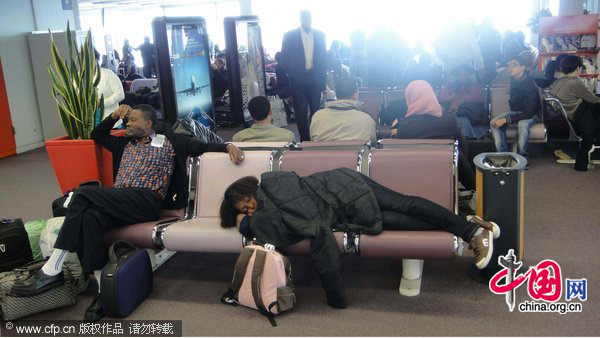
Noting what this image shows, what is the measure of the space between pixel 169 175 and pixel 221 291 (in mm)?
824

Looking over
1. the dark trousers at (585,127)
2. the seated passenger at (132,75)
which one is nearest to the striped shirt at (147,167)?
the dark trousers at (585,127)

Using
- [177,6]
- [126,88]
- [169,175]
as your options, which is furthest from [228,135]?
[177,6]

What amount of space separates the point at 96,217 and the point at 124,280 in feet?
1.45

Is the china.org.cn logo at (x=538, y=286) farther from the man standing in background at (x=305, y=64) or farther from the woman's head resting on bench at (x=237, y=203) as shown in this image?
the man standing in background at (x=305, y=64)

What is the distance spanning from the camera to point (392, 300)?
3.36 meters

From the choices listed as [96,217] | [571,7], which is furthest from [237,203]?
[571,7]

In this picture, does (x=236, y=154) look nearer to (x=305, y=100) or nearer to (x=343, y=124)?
(x=343, y=124)

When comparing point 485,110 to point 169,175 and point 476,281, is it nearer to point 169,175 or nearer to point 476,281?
point 476,281

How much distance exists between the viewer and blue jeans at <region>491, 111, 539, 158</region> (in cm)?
602

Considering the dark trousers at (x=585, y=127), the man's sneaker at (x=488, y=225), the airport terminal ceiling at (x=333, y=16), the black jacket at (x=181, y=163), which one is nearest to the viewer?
the man's sneaker at (x=488, y=225)

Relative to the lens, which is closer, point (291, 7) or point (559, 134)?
point (559, 134)

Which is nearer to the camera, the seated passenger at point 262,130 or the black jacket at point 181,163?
the black jacket at point 181,163

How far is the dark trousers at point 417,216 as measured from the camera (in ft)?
10.6

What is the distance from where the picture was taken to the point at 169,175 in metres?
3.95
